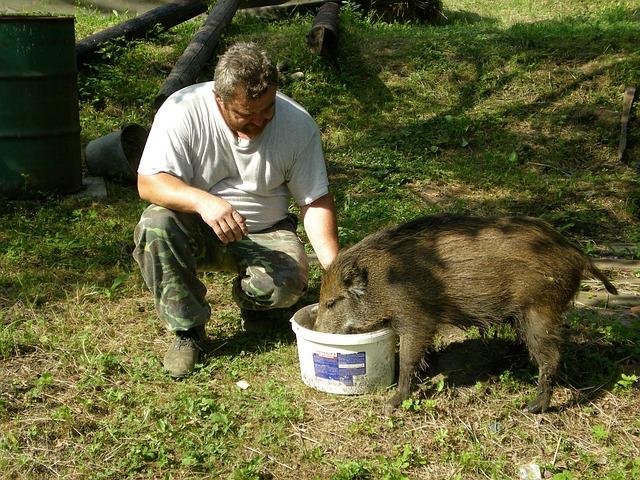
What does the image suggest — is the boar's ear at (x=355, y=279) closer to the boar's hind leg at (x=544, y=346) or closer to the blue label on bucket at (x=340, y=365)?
the blue label on bucket at (x=340, y=365)

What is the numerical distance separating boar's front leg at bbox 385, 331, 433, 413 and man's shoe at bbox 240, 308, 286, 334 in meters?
1.09

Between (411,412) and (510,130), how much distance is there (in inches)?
202

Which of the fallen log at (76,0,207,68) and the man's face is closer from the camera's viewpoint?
the man's face

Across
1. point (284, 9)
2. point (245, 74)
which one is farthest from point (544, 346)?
point (284, 9)

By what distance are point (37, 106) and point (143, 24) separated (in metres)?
3.59

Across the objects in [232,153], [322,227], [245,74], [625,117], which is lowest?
[625,117]

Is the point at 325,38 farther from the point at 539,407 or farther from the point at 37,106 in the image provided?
the point at 539,407

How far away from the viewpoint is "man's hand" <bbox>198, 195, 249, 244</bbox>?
158 inches

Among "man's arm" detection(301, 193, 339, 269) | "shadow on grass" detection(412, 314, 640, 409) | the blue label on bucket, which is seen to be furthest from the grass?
"man's arm" detection(301, 193, 339, 269)

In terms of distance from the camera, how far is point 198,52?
8.62 m

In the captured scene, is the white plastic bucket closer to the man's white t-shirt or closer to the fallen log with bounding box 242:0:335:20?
the man's white t-shirt

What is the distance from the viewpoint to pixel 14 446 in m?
3.68

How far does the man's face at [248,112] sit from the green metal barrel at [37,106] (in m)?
2.94

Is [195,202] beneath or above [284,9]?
beneath
